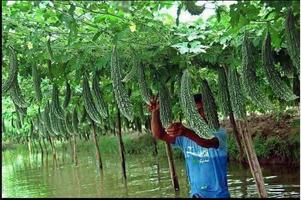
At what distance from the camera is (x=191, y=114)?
184 inches

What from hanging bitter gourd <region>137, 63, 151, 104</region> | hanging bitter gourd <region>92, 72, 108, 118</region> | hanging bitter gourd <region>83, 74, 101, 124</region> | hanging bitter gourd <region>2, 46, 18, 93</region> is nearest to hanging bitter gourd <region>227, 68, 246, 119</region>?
hanging bitter gourd <region>137, 63, 151, 104</region>

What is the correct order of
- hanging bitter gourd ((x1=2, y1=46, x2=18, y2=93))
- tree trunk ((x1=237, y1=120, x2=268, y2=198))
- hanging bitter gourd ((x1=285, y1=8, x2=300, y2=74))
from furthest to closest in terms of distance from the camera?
tree trunk ((x1=237, y1=120, x2=268, y2=198))
hanging bitter gourd ((x1=2, y1=46, x2=18, y2=93))
hanging bitter gourd ((x1=285, y1=8, x2=300, y2=74))

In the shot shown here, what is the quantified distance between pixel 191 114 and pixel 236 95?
749 mm

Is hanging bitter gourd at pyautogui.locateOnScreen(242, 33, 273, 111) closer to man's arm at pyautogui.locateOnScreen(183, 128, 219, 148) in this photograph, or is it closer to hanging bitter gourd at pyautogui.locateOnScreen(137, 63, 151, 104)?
man's arm at pyautogui.locateOnScreen(183, 128, 219, 148)

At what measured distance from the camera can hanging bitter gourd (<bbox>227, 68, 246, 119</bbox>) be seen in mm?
5160

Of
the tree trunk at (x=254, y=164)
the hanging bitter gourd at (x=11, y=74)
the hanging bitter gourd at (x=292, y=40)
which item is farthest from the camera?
the tree trunk at (x=254, y=164)

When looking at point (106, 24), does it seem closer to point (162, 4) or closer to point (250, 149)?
point (162, 4)

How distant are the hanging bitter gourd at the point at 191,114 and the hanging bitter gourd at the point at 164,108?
77cm

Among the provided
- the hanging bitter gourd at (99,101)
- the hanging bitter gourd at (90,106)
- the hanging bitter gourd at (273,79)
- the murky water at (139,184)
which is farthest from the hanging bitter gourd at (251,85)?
the murky water at (139,184)

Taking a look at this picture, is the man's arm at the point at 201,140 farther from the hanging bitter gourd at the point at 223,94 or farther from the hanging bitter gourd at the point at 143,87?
the hanging bitter gourd at the point at 143,87

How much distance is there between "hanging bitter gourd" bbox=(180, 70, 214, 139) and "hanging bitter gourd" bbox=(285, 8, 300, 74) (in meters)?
1.12

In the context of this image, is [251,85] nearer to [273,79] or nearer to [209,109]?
[273,79]

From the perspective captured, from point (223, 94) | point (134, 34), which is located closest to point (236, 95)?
point (223, 94)

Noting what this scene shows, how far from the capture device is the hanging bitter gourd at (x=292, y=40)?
12.2ft
